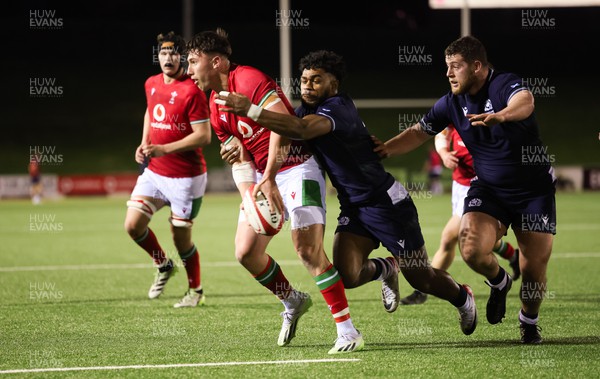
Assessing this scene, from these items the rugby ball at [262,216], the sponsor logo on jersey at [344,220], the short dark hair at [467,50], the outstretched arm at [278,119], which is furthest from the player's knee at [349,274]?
the short dark hair at [467,50]

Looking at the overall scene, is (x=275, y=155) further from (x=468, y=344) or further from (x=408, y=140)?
(x=468, y=344)

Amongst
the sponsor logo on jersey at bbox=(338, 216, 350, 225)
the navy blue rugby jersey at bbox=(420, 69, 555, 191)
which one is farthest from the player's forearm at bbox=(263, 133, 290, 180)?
the navy blue rugby jersey at bbox=(420, 69, 555, 191)

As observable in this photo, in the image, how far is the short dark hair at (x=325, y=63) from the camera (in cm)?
554

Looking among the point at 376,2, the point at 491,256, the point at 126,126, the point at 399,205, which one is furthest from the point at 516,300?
the point at 376,2

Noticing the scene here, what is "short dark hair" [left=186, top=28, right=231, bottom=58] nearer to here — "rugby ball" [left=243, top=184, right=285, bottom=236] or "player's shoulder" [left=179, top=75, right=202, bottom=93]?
"rugby ball" [left=243, top=184, right=285, bottom=236]

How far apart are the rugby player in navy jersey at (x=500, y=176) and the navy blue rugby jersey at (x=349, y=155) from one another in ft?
0.58

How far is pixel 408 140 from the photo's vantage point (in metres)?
6.02

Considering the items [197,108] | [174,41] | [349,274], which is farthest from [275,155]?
[174,41]

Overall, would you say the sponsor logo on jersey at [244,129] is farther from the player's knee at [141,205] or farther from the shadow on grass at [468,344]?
the player's knee at [141,205]

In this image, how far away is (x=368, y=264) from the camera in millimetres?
6043

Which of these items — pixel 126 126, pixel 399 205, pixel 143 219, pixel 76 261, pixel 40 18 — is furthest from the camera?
pixel 40 18

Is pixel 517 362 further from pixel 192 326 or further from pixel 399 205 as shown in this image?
pixel 192 326

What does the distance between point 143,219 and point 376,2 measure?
125 ft

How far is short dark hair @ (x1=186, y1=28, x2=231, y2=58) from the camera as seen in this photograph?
5734mm
